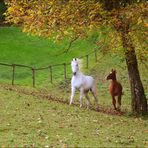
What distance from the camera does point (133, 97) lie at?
2133cm

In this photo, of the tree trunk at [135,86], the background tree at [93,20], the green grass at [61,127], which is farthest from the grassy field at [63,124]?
the background tree at [93,20]

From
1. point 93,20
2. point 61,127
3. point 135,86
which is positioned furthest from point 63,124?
point 135,86

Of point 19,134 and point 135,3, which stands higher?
point 135,3

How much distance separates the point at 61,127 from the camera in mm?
14578

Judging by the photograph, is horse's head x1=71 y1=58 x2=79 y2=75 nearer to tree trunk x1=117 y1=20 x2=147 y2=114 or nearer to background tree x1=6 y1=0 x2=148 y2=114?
background tree x1=6 y1=0 x2=148 y2=114

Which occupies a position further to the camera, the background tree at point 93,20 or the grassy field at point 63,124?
the background tree at point 93,20

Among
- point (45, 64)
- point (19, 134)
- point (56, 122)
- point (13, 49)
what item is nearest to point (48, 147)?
point (19, 134)

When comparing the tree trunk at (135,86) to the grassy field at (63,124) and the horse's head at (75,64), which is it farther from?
the horse's head at (75,64)

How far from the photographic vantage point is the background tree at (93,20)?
18.9 meters

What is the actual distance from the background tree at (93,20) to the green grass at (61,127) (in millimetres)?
2713

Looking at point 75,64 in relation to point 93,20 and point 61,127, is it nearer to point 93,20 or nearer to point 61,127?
point 93,20

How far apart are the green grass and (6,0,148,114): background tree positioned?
2.71m

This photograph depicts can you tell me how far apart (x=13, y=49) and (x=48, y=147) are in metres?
43.3

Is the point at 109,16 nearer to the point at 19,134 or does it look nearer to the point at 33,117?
the point at 33,117
